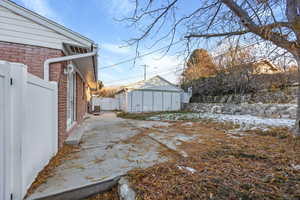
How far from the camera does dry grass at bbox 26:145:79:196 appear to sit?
1792 millimetres

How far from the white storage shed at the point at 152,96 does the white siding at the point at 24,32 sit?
33.3 feet

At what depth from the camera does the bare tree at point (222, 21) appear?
3170 millimetres

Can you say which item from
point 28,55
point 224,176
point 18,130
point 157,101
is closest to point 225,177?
point 224,176

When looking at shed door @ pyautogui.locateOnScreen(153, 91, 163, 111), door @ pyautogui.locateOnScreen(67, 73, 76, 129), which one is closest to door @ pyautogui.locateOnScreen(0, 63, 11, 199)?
door @ pyautogui.locateOnScreen(67, 73, 76, 129)

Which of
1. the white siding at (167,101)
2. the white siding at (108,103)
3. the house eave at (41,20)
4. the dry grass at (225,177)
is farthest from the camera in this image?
the white siding at (108,103)

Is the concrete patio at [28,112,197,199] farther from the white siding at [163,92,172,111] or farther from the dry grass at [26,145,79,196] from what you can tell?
the white siding at [163,92,172,111]

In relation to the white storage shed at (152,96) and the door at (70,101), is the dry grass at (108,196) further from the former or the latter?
the white storage shed at (152,96)

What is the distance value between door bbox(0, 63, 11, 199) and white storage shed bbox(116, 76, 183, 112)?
38.1ft

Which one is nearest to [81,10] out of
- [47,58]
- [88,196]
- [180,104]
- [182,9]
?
[47,58]

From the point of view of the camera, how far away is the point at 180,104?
15414mm

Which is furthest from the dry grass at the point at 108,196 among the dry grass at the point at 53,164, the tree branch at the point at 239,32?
the tree branch at the point at 239,32

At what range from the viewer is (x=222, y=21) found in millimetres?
3758

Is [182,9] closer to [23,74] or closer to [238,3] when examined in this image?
[238,3]

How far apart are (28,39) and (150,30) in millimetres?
2867
